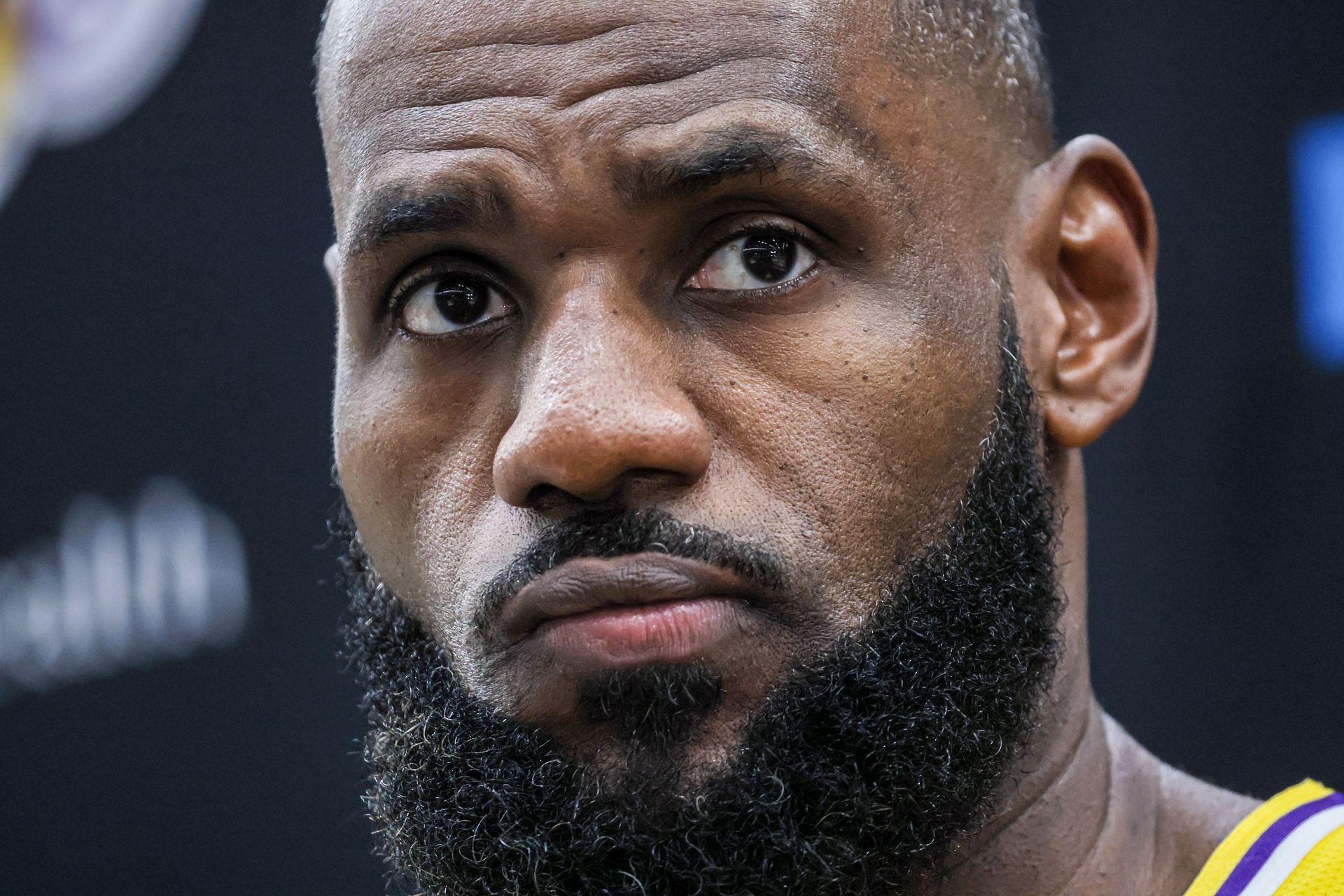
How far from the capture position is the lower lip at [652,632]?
190cm

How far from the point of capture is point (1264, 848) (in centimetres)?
215

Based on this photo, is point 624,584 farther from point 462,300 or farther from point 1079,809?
point 1079,809

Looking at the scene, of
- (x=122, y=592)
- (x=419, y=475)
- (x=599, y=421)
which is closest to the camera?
(x=599, y=421)

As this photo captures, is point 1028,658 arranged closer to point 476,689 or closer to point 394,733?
point 476,689

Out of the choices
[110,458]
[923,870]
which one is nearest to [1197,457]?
[923,870]

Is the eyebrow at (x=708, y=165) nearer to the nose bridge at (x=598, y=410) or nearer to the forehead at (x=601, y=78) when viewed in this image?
the forehead at (x=601, y=78)

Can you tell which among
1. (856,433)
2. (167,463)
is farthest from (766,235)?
(167,463)

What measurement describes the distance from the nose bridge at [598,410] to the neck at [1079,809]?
730 millimetres

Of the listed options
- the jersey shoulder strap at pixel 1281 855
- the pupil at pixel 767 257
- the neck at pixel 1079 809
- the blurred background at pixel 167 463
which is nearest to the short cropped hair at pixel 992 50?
the pupil at pixel 767 257

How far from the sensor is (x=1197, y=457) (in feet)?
11.7

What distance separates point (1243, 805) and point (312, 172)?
3.08 meters

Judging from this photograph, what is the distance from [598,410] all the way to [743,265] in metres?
0.35

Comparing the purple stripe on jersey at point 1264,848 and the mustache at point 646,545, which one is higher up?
the mustache at point 646,545

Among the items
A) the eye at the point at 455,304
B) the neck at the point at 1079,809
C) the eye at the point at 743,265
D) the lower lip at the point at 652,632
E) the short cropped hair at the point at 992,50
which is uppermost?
the short cropped hair at the point at 992,50
